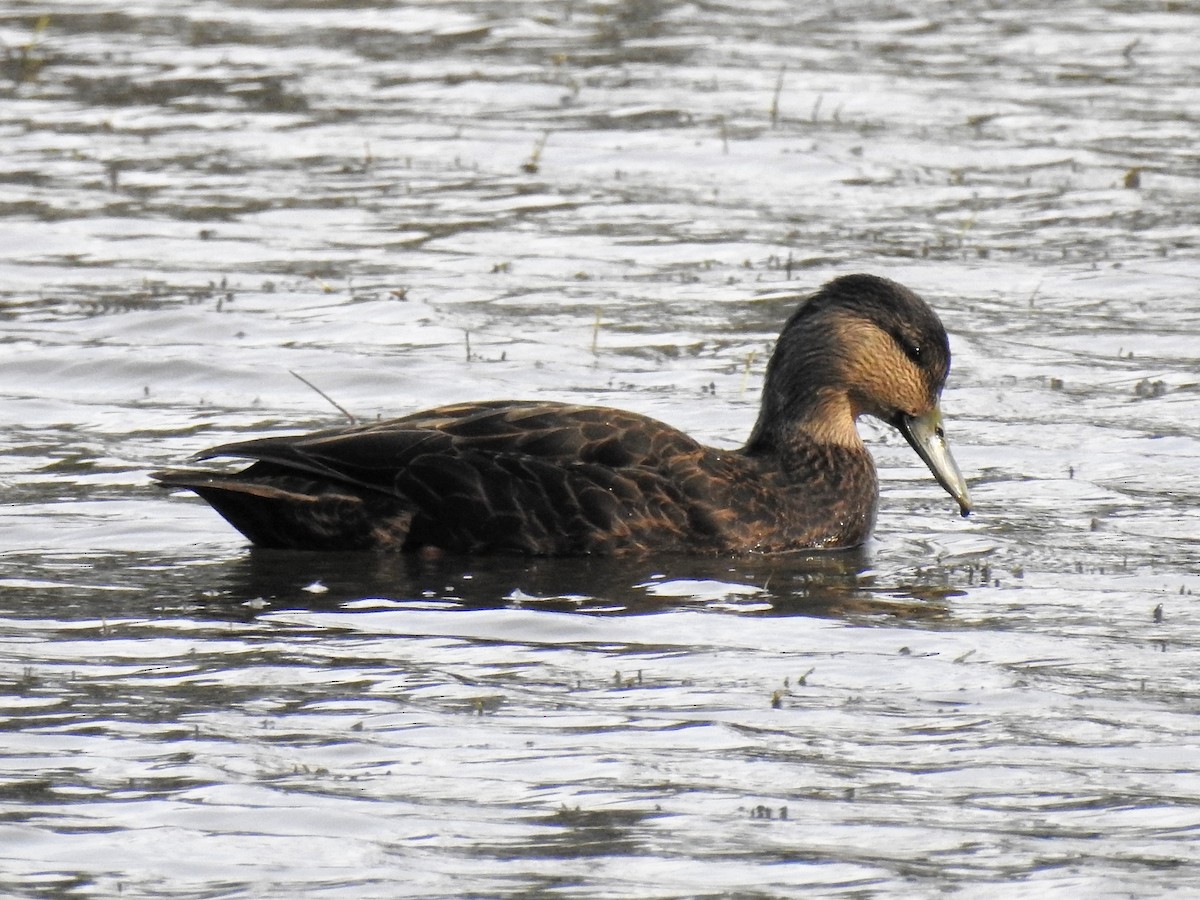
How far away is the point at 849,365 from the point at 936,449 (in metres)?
0.47

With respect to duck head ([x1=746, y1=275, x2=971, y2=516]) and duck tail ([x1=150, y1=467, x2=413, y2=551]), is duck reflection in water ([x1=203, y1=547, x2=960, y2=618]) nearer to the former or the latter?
duck tail ([x1=150, y1=467, x2=413, y2=551])

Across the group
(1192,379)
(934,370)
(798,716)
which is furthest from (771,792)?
(1192,379)

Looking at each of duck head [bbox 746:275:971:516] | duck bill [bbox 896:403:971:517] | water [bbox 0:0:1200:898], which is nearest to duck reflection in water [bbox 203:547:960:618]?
water [bbox 0:0:1200:898]

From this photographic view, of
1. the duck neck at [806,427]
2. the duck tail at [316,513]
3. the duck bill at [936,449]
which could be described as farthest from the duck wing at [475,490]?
the duck bill at [936,449]

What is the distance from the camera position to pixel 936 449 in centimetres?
964

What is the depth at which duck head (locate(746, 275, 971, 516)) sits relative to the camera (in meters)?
9.59

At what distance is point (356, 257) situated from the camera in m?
14.0

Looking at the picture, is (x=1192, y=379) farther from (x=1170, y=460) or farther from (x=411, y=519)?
(x=411, y=519)

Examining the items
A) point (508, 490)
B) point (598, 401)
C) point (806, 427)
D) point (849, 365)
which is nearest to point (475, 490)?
point (508, 490)

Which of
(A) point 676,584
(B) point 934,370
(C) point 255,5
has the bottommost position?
(A) point 676,584

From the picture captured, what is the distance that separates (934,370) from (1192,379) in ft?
8.32

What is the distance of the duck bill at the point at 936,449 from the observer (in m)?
9.46

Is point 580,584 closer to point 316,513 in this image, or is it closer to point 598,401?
point 316,513

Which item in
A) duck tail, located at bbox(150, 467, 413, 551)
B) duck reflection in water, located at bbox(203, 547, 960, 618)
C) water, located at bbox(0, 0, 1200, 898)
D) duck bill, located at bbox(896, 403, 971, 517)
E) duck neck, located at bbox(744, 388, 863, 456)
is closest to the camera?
water, located at bbox(0, 0, 1200, 898)
